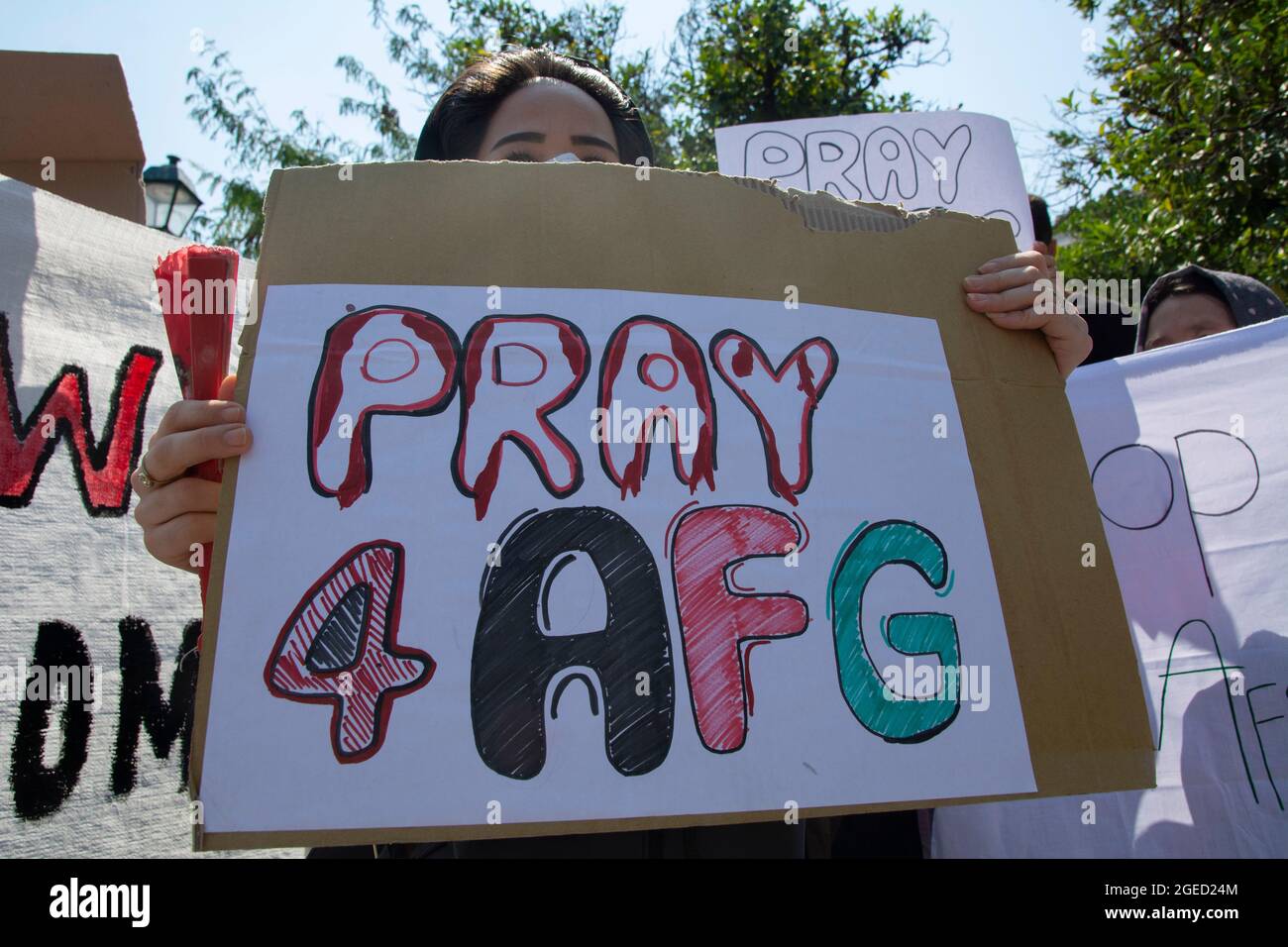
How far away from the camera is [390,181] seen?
124cm

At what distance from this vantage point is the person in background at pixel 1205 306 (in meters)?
2.17

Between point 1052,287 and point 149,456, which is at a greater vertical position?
point 1052,287

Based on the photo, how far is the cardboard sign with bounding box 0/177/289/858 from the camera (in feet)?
5.19

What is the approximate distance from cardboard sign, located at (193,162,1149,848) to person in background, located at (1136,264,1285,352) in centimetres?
111

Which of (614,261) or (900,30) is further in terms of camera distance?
(900,30)

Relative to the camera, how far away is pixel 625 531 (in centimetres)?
114

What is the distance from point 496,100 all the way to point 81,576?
48.1 inches

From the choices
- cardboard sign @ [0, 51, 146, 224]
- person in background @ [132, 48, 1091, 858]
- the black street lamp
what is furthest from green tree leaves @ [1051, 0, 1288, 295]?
the black street lamp

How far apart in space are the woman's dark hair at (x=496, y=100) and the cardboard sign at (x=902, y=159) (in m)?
0.79

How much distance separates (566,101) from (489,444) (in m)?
0.74

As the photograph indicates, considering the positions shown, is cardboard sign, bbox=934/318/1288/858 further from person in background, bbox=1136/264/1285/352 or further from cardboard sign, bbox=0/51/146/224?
cardboard sign, bbox=0/51/146/224

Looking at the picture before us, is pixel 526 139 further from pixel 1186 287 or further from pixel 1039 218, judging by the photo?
pixel 1039 218
